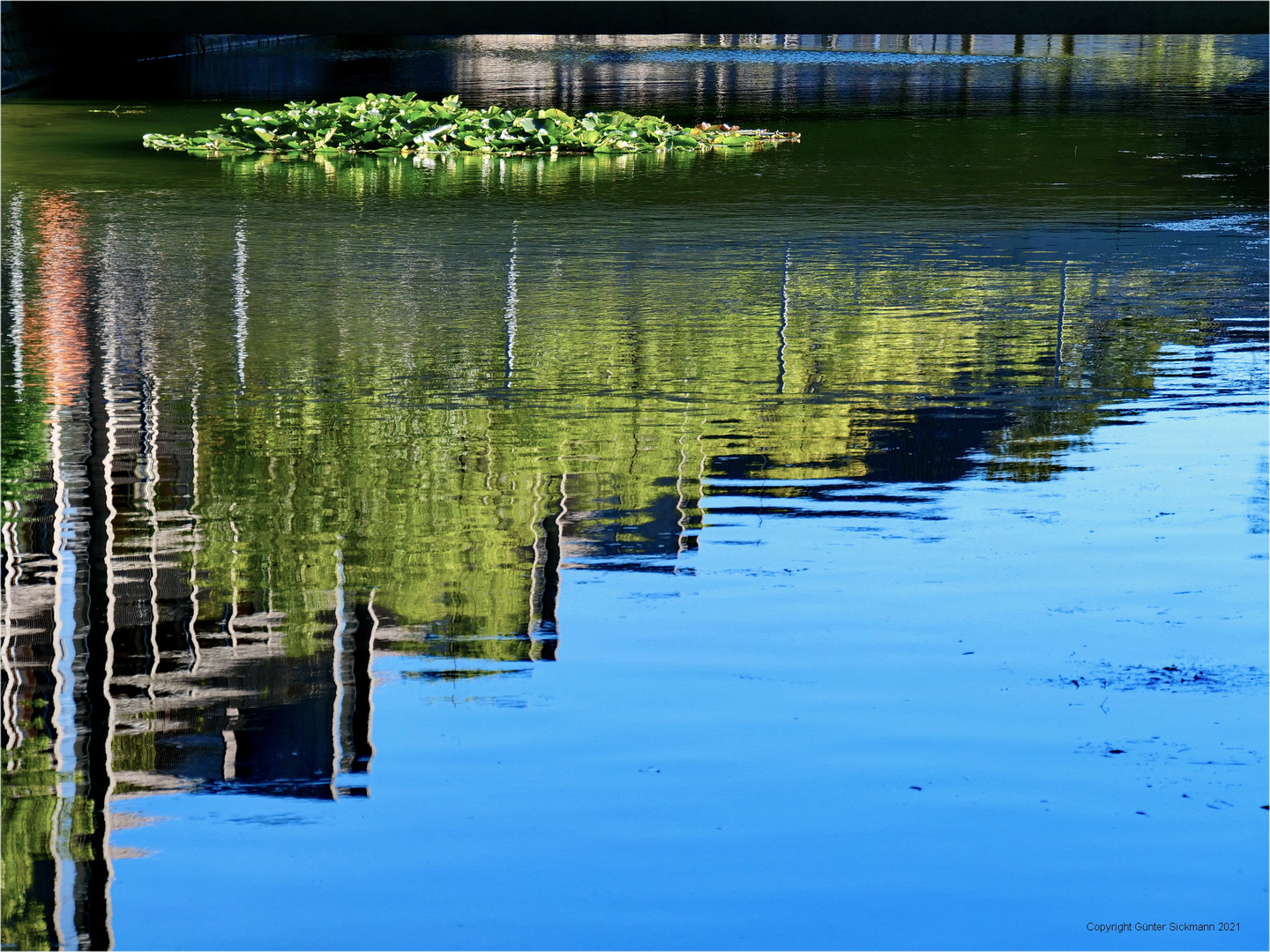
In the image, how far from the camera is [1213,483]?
8.31 metres

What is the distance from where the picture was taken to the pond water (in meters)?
4.80

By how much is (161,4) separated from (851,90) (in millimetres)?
13722

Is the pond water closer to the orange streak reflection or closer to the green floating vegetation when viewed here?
the orange streak reflection

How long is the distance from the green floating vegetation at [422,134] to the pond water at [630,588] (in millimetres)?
7719

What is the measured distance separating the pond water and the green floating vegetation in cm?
772

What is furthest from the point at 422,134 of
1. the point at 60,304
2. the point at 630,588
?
the point at 630,588

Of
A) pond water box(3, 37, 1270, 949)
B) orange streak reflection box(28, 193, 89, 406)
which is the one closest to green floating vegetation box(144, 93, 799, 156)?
orange streak reflection box(28, 193, 89, 406)

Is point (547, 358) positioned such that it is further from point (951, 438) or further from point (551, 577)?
point (551, 577)

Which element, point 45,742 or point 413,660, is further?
point 413,660

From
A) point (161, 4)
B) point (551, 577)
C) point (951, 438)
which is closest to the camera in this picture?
point (551, 577)

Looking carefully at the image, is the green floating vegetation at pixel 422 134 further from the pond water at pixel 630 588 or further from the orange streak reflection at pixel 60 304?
the pond water at pixel 630 588

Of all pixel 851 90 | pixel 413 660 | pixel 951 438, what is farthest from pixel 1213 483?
pixel 851 90

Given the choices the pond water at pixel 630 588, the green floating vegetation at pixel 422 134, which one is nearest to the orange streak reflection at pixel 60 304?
the pond water at pixel 630 588

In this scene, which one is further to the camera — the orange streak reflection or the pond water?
the orange streak reflection
